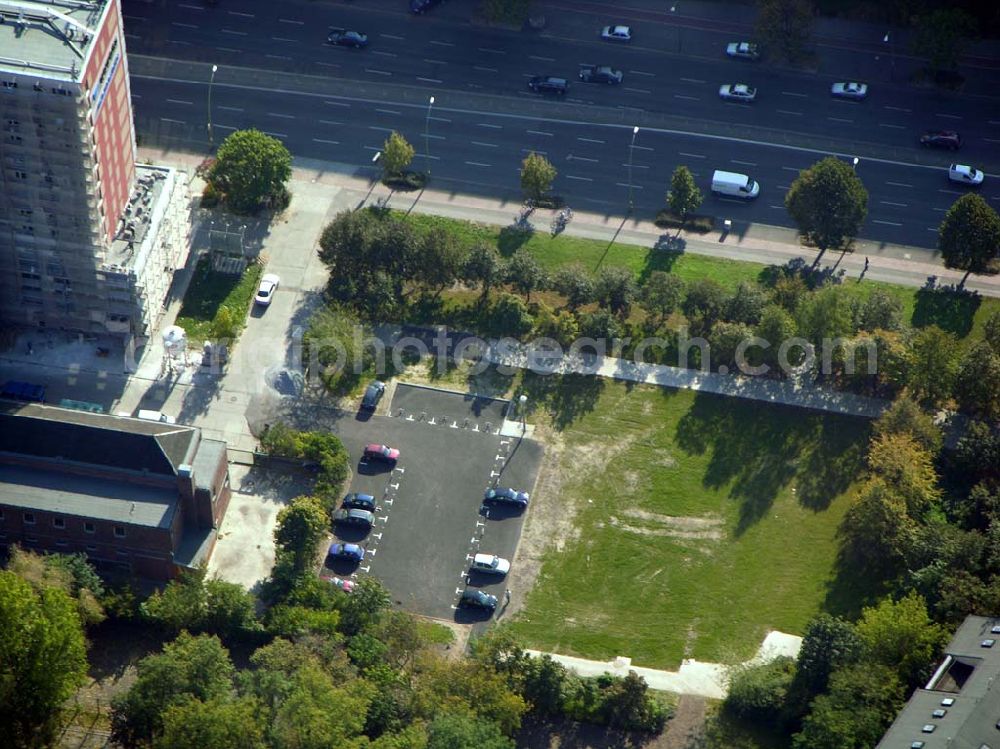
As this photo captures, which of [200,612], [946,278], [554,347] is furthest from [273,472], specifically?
[946,278]

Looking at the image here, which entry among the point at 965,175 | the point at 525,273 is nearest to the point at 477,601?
the point at 525,273

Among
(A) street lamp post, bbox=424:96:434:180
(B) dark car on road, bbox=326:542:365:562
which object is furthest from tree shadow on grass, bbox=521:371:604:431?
(A) street lamp post, bbox=424:96:434:180

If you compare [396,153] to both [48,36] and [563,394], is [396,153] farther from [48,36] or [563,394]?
[48,36]

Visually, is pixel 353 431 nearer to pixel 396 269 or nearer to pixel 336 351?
pixel 336 351

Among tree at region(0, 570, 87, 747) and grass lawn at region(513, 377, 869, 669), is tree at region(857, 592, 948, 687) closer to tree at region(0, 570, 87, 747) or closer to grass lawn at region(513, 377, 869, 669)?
grass lawn at region(513, 377, 869, 669)

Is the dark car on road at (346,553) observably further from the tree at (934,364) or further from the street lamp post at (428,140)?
the tree at (934,364)

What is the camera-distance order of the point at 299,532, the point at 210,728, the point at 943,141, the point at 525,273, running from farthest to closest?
1. the point at 943,141
2. the point at 525,273
3. the point at 299,532
4. the point at 210,728
